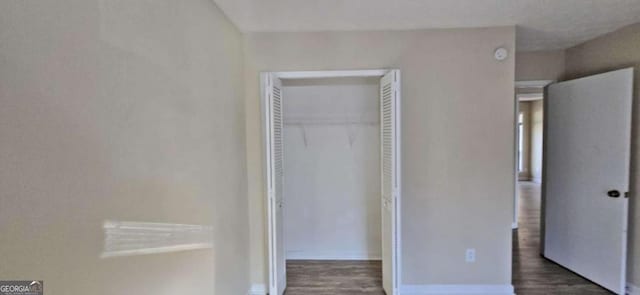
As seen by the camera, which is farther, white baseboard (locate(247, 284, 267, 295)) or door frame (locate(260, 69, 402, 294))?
white baseboard (locate(247, 284, 267, 295))

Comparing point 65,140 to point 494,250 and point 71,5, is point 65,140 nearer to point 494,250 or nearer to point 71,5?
point 71,5

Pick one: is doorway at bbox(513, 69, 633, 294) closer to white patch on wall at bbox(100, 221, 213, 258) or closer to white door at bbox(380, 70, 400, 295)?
white door at bbox(380, 70, 400, 295)

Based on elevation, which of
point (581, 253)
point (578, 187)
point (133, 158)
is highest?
point (133, 158)

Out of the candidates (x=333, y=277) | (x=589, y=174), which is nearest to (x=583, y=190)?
(x=589, y=174)

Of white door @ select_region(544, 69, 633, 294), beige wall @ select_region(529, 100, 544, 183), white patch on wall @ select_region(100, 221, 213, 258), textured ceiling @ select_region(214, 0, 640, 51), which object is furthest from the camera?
beige wall @ select_region(529, 100, 544, 183)

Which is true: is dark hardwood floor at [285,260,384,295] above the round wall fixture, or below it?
below

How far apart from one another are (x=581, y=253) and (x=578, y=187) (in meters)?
0.67

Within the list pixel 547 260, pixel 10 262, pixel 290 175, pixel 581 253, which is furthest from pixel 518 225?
pixel 10 262

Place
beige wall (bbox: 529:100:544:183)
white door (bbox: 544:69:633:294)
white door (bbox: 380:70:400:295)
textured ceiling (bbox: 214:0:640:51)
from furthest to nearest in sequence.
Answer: beige wall (bbox: 529:100:544:183), white door (bbox: 544:69:633:294), white door (bbox: 380:70:400:295), textured ceiling (bbox: 214:0:640:51)

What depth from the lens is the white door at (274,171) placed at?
268cm

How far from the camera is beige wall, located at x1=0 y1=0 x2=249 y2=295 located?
0.87 m

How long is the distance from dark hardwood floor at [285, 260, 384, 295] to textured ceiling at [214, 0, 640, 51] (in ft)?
7.97

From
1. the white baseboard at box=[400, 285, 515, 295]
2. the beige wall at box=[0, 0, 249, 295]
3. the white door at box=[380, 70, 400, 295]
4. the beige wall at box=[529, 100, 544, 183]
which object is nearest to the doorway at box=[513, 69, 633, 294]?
the white baseboard at box=[400, 285, 515, 295]

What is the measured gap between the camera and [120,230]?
125 cm
